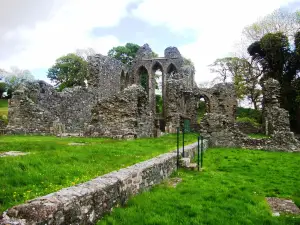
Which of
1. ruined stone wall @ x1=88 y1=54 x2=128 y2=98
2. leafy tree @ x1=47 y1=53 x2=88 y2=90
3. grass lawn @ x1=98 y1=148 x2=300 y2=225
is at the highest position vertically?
leafy tree @ x1=47 y1=53 x2=88 y2=90

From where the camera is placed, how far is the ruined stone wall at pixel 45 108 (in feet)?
68.4

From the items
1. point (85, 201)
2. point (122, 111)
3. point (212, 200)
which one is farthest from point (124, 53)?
point (85, 201)

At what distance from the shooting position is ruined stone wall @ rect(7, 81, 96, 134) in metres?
20.9

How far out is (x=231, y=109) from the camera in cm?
3306

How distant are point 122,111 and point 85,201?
1569 cm

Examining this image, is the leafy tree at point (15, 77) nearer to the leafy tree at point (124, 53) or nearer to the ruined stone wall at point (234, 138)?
the leafy tree at point (124, 53)

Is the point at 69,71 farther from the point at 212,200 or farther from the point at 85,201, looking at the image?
the point at 85,201

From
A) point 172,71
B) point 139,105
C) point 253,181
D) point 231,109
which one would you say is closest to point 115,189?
point 253,181

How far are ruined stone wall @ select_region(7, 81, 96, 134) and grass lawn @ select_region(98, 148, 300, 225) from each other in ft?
46.3

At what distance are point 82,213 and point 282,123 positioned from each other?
61.1ft

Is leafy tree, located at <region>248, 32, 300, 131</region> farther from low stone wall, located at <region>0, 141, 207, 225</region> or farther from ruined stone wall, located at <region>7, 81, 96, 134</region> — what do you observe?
low stone wall, located at <region>0, 141, 207, 225</region>

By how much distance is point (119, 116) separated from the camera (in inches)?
771

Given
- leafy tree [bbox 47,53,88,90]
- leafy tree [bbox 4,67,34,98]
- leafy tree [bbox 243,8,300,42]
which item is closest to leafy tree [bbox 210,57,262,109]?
leafy tree [bbox 243,8,300,42]

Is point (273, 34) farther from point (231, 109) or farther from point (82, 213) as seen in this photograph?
point (82, 213)
